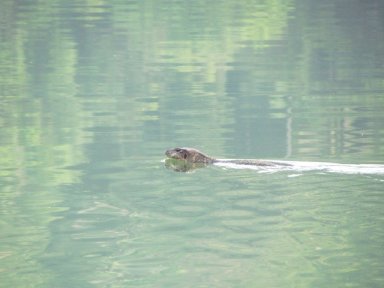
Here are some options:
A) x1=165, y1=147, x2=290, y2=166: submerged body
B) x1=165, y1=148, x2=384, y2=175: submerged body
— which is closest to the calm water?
x1=165, y1=148, x2=384, y2=175: submerged body

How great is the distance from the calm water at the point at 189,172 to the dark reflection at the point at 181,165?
0.28 m

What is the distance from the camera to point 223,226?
1523cm

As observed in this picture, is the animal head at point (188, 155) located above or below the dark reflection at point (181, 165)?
above

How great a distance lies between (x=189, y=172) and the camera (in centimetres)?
1897

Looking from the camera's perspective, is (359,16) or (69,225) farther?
(359,16)

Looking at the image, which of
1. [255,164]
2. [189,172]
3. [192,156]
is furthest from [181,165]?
[255,164]

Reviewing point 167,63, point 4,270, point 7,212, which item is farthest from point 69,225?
point 167,63

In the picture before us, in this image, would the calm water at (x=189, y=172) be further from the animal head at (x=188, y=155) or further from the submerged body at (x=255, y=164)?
the animal head at (x=188, y=155)

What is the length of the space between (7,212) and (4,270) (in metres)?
2.96

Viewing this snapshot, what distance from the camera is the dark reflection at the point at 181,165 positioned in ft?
63.2

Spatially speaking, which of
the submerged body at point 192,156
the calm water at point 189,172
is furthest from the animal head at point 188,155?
the calm water at point 189,172

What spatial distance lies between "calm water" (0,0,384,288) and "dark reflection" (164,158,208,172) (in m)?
0.28

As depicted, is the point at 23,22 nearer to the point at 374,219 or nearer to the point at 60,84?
the point at 60,84

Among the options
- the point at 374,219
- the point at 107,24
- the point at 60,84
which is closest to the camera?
the point at 374,219
